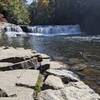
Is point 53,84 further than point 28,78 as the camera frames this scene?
No

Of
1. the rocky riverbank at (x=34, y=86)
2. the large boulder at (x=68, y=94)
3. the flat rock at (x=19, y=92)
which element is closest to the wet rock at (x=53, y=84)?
the rocky riverbank at (x=34, y=86)

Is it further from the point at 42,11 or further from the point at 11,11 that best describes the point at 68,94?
the point at 42,11

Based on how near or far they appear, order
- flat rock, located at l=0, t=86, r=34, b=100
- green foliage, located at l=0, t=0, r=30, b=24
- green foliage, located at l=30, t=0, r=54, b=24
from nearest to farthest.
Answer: flat rock, located at l=0, t=86, r=34, b=100
green foliage, located at l=0, t=0, r=30, b=24
green foliage, located at l=30, t=0, r=54, b=24

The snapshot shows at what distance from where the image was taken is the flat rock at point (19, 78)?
22.3ft

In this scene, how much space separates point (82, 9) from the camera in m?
60.7

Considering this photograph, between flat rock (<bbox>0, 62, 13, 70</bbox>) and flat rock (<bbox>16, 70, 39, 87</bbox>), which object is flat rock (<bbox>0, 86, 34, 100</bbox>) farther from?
flat rock (<bbox>0, 62, 13, 70</bbox>)

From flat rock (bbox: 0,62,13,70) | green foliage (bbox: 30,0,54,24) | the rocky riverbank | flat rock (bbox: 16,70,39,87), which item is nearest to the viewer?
the rocky riverbank

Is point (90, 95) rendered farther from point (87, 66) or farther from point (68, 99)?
point (87, 66)

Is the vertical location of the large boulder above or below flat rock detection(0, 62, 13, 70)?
below

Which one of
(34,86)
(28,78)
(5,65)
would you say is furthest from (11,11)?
(34,86)

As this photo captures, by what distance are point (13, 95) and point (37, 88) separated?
0.87m

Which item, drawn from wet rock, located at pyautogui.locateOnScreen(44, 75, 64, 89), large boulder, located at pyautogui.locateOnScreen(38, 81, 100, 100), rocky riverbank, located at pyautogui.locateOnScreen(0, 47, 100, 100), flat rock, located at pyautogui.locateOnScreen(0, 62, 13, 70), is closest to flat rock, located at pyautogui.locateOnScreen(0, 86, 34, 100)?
rocky riverbank, located at pyautogui.locateOnScreen(0, 47, 100, 100)

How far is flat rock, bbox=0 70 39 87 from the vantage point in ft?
22.3

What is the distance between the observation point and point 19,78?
286 inches
